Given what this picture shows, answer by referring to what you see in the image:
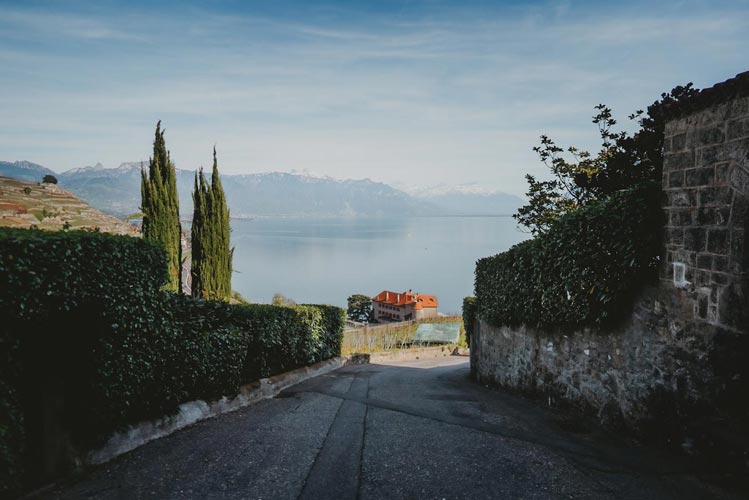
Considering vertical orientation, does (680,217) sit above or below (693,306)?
above

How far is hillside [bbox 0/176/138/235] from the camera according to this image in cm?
1116

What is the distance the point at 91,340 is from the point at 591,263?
724 centimetres

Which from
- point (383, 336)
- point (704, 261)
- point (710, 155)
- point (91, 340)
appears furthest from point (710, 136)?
point (383, 336)

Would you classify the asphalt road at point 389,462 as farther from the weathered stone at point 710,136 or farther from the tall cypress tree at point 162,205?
the tall cypress tree at point 162,205

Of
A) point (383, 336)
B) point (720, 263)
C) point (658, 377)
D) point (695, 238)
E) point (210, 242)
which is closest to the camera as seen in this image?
point (720, 263)

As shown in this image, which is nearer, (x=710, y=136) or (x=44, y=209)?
(x=710, y=136)

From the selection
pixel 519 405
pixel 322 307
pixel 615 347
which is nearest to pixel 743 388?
pixel 615 347

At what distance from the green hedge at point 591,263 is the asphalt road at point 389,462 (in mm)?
2000

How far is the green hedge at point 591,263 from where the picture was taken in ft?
19.9

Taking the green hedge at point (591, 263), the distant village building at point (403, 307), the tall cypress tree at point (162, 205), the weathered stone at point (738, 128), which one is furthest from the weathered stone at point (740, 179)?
the distant village building at point (403, 307)

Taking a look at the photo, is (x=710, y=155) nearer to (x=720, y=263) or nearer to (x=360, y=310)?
(x=720, y=263)

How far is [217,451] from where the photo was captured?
Answer: 5852 millimetres

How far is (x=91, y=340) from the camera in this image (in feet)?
17.3

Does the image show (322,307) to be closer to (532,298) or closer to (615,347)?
(532,298)
